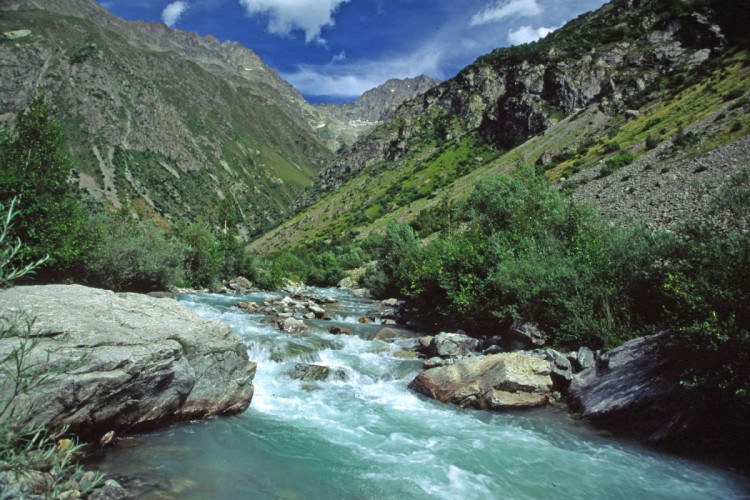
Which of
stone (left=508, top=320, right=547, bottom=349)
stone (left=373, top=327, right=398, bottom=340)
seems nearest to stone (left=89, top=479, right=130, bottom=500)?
stone (left=508, top=320, right=547, bottom=349)

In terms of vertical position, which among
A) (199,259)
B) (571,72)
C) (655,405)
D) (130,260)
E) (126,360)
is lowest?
(655,405)

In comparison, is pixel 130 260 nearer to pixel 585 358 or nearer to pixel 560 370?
pixel 560 370

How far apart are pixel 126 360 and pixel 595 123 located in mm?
109721

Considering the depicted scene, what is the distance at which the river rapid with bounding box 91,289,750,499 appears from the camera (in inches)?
372

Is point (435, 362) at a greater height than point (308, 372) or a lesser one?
greater

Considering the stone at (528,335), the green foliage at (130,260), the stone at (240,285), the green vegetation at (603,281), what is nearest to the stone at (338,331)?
the green vegetation at (603,281)

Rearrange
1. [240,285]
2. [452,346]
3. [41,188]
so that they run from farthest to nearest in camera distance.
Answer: [240,285]
[41,188]
[452,346]

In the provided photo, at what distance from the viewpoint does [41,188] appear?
22922 mm

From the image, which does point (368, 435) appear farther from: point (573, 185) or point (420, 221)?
point (420, 221)

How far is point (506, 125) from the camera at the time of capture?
14538cm

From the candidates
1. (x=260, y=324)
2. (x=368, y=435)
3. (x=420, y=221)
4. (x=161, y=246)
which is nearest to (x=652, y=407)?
(x=368, y=435)

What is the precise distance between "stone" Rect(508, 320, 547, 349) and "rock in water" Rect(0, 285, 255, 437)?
13366 mm

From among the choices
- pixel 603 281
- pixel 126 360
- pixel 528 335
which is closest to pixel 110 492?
pixel 126 360

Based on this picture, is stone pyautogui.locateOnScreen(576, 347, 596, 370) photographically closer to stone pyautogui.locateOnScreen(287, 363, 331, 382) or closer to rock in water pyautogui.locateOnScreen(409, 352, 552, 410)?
rock in water pyautogui.locateOnScreen(409, 352, 552, 410)
